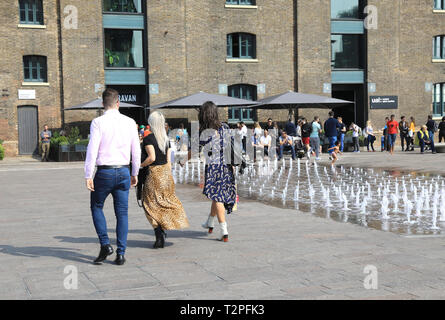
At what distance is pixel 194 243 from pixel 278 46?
2656 centimetres

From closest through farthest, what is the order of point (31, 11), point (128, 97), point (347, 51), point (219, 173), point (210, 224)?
point (219, 173) < point (210, 224) < point (31, 11) < point (128, 97) < point (347, 51)

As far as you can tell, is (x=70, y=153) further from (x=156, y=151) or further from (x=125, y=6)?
(x=156, y=151)

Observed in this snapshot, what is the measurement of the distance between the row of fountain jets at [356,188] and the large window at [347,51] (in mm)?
16803

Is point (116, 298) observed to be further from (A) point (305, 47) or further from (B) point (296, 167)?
(A) point (305, 47)

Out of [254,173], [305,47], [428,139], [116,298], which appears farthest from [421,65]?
[116,298]

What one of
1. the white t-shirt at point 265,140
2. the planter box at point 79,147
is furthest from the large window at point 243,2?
the planter box at point 79,147

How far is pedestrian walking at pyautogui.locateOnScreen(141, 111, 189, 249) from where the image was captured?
6.91 metres

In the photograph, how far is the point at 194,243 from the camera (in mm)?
7188

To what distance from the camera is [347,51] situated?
3434cm

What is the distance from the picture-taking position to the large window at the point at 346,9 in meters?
33.6

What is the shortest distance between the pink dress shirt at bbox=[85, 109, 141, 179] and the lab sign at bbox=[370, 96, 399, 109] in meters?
29.4

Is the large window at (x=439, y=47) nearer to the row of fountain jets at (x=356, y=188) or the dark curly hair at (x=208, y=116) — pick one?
the row of fountain jets at (x=356, y=188)

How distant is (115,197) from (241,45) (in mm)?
26907

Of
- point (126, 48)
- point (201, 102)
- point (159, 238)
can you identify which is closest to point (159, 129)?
point (159, 238)
